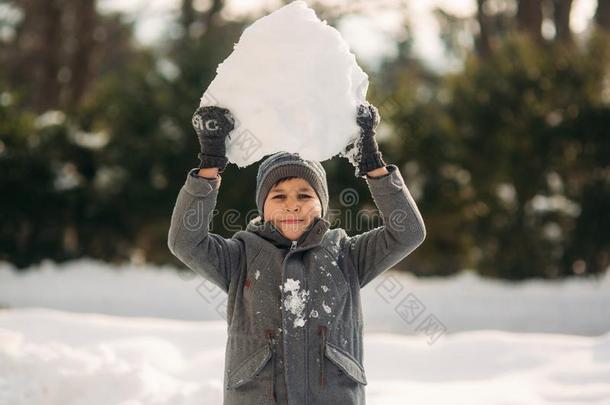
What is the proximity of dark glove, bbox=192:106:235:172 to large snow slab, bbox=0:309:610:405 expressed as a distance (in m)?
1.59

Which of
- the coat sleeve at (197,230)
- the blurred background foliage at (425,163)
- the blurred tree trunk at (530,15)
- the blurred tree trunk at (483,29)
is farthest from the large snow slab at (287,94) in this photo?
the blurred tree trunk at (483,29)

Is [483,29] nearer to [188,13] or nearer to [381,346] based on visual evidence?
[188,13]

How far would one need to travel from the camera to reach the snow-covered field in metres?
3.76

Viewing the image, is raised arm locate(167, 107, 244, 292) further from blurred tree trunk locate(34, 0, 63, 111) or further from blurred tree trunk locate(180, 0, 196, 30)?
blurred tree trunk locate(34, 0, 63, 111)

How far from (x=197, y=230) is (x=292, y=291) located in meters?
0.36

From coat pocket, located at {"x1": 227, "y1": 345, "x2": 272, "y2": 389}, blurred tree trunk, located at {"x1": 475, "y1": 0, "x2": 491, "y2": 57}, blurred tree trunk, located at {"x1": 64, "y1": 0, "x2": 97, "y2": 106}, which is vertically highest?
blurred tree trunk, located at {"x1": 64, "y1": 0, "x2": 97, "y2": 106}

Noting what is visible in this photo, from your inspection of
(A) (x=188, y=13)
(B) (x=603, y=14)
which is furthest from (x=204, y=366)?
(A) (x=188, y=13)

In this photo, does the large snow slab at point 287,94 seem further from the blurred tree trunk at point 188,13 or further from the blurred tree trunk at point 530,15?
the blurred tree trunk at point 188,13

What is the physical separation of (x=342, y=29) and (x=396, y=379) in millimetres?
9979

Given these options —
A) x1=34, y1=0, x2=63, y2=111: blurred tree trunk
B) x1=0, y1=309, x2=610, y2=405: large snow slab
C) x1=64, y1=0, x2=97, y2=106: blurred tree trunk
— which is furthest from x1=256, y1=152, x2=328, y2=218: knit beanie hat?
x1=34, y1=0, x2=63, y2=111: blurred tree trunk

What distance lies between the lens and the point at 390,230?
244 centimetres

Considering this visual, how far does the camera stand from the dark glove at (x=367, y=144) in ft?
7.95

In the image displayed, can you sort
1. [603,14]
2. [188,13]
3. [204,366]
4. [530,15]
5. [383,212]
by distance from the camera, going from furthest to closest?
[188,13], [603,14], [530,15], [204,366], [383,212]

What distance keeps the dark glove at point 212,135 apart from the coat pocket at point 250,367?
0.61m
